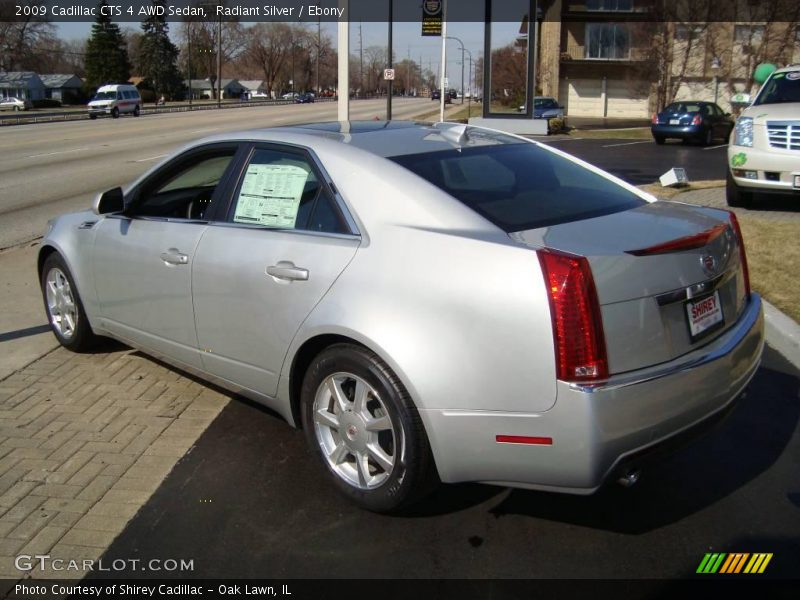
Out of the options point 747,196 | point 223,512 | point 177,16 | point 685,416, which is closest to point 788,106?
point 747,196

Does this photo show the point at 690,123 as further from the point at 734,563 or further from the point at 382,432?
the point at 382,432

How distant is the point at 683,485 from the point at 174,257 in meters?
2.89

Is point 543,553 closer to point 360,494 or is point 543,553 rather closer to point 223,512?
point 360,494

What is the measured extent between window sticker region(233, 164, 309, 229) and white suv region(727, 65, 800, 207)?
8.27 metres

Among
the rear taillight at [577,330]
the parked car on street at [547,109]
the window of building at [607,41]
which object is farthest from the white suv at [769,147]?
the window of building at [607,41]

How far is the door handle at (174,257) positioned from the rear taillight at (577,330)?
2.22m

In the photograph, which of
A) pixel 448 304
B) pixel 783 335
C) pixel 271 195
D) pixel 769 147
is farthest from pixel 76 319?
pixel 769 147

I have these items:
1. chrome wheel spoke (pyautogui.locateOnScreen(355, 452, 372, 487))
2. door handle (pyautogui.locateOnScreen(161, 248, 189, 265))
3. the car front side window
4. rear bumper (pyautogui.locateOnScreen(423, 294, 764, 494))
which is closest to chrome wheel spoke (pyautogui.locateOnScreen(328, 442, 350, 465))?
chrome wheel spoke (pyautogui.locateOnScreen(355, 452, 372, 487))

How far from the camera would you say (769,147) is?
1015 cm

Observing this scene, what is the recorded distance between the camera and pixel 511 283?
2877 millimetres

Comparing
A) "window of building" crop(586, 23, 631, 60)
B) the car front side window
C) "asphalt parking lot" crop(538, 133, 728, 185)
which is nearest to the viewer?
the car front side window

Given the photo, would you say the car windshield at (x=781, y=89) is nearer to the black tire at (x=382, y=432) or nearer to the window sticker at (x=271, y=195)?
the window sticker at (x=271, y=195)

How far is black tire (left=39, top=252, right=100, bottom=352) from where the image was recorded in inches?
209

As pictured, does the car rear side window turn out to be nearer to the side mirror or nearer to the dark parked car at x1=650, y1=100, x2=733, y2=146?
the side mirror
